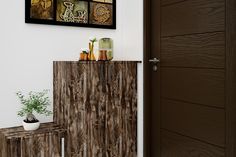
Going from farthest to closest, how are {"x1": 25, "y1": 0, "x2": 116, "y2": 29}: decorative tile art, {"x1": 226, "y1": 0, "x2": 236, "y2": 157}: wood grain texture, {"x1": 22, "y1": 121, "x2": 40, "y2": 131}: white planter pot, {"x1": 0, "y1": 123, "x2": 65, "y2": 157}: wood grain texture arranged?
{"x1": 25, "y1": 0, "x2": 116, "y2": 29}: decorative tile art → {"x1": 22, "y1": 121, "x2": 40, "y2": 131}: white planter pot → {"x1": 0, "y1": 123, "x2": 65, "y2": 157}: wood grain texture → {"x1": 226, "y1": 0, "x2": 236, "y2": 157}: wood grain texture

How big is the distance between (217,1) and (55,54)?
1.39m

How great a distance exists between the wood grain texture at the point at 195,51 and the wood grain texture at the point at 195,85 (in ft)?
0.18

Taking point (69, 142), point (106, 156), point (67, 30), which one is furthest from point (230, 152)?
point (67, 30)

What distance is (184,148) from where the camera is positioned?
2.31 metres

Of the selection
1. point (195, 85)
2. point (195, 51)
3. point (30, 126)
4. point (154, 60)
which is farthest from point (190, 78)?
point (30, 126)

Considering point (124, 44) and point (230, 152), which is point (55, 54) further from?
point (230, 152)

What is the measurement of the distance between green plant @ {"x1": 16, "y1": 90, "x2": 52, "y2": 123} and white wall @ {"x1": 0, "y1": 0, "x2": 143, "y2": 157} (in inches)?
1.8

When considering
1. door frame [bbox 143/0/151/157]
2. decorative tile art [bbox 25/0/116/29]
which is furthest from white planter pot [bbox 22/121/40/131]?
door frame [bbox 143/0/151/157]

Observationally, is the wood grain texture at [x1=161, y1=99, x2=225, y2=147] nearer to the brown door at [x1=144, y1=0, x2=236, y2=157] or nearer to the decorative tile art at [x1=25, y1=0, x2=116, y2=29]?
the brown door at [x1=144, y1=0, x2=236, y2=157]

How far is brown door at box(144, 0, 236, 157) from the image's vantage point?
196 centimetres

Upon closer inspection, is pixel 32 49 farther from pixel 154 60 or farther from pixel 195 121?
pixel 195 121

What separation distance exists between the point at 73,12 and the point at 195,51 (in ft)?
3.71

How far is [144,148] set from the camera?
2695 millimetres

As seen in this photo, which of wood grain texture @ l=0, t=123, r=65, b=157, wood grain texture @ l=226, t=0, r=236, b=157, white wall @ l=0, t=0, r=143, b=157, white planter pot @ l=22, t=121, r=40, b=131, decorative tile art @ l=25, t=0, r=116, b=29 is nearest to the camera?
wood grain texture @ l=226, t=0, r=236, b=157
